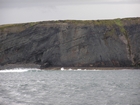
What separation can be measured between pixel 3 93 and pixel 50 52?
3453 inches

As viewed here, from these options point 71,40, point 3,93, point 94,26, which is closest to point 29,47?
point 71,40

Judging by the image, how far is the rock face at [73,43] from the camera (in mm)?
123688

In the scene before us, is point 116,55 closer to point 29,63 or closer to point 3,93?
point 29,63

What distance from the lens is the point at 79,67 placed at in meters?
122

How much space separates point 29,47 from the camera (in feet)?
424

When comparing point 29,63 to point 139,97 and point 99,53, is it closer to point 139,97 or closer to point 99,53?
point 99,53

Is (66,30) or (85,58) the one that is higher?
(66,30)

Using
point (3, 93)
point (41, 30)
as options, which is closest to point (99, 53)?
point (41, 30)

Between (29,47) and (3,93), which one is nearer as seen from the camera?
(3,93)

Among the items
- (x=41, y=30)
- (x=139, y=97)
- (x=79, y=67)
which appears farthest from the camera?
(x=41, y=30)

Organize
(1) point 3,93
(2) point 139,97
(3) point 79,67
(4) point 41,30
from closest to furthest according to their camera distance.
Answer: (2) point 139,97 → (1) point 3,93 → (3) point 79,67 → (4) point 41,30

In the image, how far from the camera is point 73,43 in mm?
126562

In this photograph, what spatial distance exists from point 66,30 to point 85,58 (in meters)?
13.1

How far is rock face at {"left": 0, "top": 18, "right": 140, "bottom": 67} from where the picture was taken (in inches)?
4870
